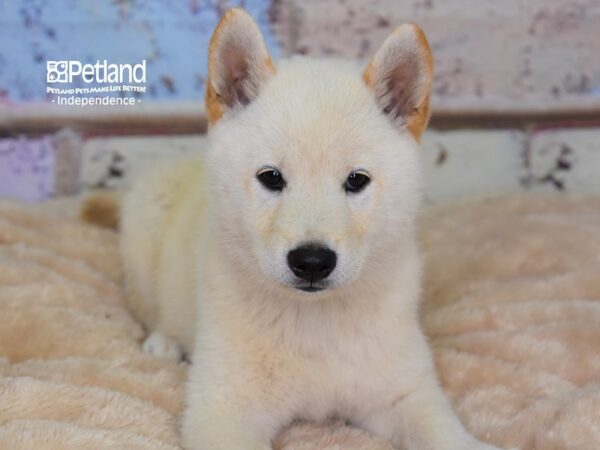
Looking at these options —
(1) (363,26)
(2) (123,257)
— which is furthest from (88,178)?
(1) (363,26)

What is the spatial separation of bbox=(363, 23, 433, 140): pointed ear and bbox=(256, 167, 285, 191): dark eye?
0.32m

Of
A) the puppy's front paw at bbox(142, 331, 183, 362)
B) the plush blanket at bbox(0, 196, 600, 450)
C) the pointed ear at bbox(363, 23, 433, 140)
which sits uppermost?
the pointed ear at bbox(363, 23, 433, 140)

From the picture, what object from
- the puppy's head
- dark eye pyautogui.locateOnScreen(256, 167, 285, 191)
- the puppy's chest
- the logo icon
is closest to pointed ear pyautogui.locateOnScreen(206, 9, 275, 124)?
the puppy's head

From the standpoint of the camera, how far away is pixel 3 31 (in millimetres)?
→ 3590

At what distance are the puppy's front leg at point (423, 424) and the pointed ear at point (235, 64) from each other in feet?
2.65

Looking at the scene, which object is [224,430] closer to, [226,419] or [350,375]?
[226,419]

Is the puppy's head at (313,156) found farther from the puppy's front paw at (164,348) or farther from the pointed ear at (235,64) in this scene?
the puppy's front paw at (164,348)

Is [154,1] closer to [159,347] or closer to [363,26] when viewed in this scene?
[363,26]

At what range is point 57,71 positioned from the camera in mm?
3629

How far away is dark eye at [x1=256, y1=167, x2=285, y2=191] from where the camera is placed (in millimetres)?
1710

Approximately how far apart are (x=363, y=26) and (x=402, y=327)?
2.11 m

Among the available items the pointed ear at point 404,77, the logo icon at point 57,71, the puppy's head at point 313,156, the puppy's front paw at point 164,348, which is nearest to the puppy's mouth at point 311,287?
the puppy's head at point 313,156

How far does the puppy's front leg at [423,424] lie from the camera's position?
1756 millimetres

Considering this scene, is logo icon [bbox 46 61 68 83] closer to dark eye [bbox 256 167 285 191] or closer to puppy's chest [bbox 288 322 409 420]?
dark eye [bbox 256 167 285 191]
